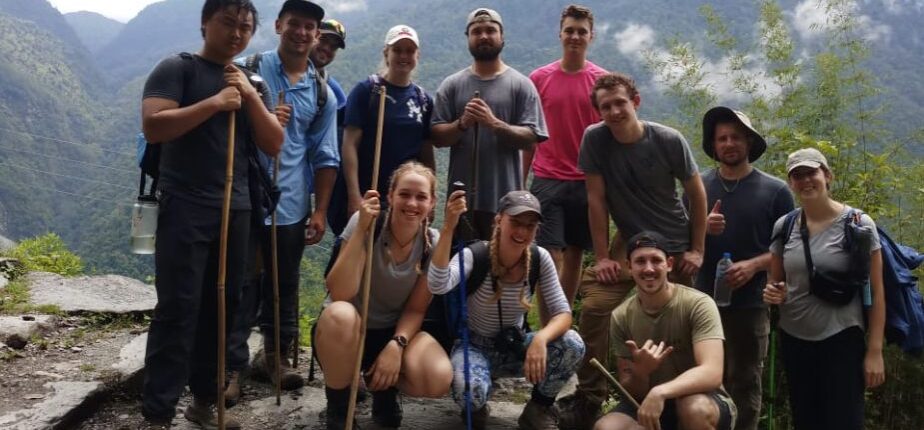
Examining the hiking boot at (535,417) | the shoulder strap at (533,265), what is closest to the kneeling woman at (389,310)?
the shoulder strap at (533,265)

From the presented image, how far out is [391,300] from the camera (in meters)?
3.75

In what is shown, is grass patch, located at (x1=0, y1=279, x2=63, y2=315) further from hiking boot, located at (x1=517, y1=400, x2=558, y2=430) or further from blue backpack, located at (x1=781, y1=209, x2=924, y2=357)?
blue backpack, located at (x1=781, y1=209, x2=924, y2=357)

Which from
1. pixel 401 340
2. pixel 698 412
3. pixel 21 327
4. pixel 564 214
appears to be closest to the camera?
pixel 698 412

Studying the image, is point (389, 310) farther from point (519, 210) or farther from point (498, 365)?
point (519, 210)

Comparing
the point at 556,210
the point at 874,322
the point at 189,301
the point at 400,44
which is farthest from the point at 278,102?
the point at 874,322

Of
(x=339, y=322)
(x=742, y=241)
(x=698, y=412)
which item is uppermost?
(x=742, y=241)

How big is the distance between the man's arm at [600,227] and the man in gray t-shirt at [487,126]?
0.44 metres

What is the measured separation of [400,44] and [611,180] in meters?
1.49

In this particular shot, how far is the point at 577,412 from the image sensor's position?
419cm

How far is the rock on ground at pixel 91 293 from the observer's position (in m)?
5.80

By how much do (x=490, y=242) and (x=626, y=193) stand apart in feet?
2.93

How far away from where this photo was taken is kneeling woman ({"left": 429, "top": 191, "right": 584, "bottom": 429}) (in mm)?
3625

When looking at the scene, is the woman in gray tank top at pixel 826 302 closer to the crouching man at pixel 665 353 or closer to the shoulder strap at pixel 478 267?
the crouching man at pixel 665 353

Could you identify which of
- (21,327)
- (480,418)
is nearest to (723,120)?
(480,418)
